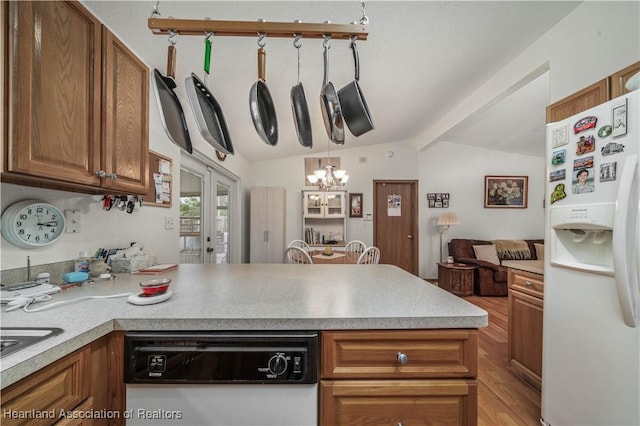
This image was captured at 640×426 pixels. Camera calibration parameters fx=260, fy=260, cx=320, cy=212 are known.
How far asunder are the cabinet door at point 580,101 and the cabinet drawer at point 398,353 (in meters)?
1.46

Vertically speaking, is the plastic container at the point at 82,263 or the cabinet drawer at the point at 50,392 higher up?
the plastic container at the point at 82,263

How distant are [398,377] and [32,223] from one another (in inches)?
64.2

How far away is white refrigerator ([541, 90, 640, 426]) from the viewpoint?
1044mm

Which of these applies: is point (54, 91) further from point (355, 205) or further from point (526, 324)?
point (355, 205)

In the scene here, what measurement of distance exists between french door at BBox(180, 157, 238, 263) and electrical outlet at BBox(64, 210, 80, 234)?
148 cm

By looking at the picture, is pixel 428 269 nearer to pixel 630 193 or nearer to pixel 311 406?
pixel 630 193

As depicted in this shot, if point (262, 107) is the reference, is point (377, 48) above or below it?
above

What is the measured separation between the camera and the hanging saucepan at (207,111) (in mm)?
995

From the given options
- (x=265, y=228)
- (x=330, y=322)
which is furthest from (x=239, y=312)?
(x=265, y=228)

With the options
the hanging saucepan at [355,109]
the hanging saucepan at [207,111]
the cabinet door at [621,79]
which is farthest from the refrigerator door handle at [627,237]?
the hanging saucepan at [207,111]

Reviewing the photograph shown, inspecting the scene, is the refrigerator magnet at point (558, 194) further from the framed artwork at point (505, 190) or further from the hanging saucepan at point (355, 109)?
the framed artwork at point (505, 190)

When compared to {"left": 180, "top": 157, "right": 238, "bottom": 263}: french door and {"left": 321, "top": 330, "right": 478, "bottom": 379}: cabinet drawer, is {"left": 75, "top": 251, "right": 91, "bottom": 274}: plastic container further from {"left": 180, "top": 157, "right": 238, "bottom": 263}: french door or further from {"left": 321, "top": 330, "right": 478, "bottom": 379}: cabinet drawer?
{"left": 180, "top": 157, "right": 238, "bottom": 263}: french door

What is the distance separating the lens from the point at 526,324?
1.90 metres

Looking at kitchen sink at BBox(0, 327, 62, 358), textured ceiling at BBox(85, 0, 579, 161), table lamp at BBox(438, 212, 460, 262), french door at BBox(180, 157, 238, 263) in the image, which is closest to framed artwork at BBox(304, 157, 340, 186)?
french door at BBox(180, 157, 238, 263)
